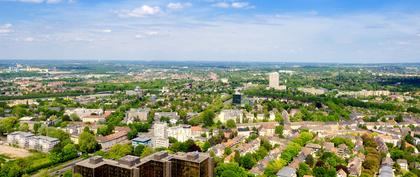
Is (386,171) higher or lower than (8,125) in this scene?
lower

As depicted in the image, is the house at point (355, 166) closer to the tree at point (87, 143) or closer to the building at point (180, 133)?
the building at point (180, 133)

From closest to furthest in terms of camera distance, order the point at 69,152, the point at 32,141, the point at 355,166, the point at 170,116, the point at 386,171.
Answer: the point at 386,171 → the point at 355,166 → the point at 69,152 → the point at 32,141 → the point at 170,116

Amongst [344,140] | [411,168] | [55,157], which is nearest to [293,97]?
[344,140]

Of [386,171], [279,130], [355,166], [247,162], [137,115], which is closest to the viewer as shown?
[386,171]

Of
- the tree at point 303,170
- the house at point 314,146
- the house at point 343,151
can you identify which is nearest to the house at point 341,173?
the tree at point 303,170

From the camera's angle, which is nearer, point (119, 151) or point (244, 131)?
point (119, 151)

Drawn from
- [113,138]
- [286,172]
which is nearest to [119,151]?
[113,138]

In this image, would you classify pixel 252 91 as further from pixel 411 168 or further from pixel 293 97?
pixel 411 168

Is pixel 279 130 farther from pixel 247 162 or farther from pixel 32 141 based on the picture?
pixel 32 141
